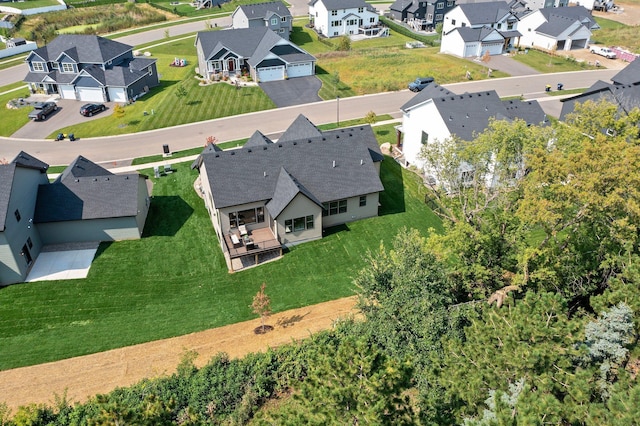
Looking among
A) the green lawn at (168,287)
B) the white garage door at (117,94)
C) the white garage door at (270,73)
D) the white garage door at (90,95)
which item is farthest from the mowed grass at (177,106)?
the green lawn at (168,287)

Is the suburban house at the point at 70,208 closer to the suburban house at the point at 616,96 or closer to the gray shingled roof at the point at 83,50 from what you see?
the gray shingled roof at the point at 83,50

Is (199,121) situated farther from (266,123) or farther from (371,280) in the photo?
(371,280)

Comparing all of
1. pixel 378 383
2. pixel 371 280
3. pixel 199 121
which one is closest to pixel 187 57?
pixel 199 121

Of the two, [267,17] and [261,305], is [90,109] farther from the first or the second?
[261,305]

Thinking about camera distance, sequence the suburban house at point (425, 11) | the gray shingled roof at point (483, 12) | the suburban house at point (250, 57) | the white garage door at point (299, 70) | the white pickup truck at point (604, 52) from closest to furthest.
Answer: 1. the suburban house at point (250, 57)
2. the white garage door at point (299, 70)
3. the white pickup truck at point (604, 52)
4. the gray shingled roof at point (483, 12)
5. the suburban house at point (425, 11)

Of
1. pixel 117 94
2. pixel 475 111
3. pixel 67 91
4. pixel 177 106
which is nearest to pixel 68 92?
pixel 67 91

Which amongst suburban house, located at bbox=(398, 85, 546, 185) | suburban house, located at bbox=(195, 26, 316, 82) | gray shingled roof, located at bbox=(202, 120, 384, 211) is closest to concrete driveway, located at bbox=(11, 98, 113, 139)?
suburban house, located at bbox=(195, 26, 316, 82)

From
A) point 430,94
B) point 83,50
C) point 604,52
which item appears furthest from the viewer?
point 604,52
